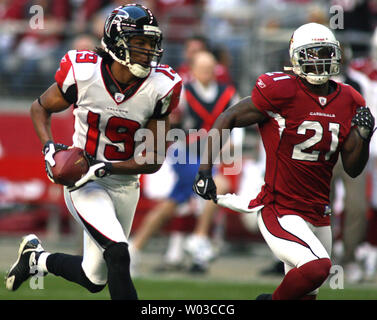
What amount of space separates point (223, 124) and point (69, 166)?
38.1 inches

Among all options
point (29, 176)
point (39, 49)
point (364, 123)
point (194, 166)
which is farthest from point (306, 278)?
point (39, 49)

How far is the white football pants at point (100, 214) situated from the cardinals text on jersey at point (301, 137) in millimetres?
921

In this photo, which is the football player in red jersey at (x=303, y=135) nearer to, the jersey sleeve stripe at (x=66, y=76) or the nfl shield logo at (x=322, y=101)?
the nfl shield logo at (x=322, y=101)

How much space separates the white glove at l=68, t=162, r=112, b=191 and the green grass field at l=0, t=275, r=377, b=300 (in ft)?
4.96

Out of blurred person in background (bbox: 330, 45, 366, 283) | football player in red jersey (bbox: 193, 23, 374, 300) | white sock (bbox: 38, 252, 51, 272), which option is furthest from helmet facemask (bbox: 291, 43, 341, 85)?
blurred person in background (bbox: 330, 45, 366, 283)

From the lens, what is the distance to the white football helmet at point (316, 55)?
490cm

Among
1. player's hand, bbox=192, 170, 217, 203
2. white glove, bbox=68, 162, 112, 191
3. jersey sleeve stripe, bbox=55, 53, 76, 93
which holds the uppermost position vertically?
jersey sleeve stripe, bbox=55, 53, 76, 93

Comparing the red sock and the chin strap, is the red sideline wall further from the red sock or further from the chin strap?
the red sock

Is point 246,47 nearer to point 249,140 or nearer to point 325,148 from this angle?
point 249,140

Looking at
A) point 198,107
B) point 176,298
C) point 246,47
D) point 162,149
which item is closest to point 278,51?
point 246,47

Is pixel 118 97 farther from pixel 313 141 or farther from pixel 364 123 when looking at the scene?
pixel 364 123

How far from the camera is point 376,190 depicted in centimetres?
844

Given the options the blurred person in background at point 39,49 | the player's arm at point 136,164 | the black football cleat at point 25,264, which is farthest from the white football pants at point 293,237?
the blurred person in background at point 39,49

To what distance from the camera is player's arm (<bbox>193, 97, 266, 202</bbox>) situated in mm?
4980
